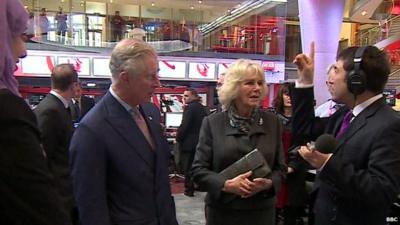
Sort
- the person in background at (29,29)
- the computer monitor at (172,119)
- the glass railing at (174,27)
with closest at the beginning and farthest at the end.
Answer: the person in background at (29,29) < the computer monitor at (172,119) < the glass railing at (174,27)

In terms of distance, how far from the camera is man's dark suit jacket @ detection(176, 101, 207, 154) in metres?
7.21

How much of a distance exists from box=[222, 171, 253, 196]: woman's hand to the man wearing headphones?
1.19 ft

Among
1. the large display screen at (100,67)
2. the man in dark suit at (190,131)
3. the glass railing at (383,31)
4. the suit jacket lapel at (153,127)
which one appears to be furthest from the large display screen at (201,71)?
the suit jacket lapel at (153,127)

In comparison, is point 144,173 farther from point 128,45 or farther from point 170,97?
point 170,97

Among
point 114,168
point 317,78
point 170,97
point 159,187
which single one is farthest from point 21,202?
point 170,97

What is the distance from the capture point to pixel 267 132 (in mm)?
2443

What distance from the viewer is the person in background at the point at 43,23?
469 inches

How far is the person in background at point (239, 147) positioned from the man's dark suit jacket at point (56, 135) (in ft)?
3.78

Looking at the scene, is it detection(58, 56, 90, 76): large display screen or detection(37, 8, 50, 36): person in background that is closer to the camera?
detection(58, 56, 90, 76): large display screen

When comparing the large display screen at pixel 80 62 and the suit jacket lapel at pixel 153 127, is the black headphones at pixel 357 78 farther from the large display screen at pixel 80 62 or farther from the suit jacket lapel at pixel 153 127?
the large display screen at pixel 80 62

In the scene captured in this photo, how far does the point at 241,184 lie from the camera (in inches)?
87.7

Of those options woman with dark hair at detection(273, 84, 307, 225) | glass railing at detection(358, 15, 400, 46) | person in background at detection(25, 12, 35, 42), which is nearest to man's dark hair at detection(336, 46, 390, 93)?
person in background at detection(25, 12, 35, 42)

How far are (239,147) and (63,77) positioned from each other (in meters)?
1.82

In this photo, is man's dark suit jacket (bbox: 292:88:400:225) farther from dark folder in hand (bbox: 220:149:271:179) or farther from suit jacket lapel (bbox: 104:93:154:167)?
suit jacket lapel (bbox: 104:93:154:167)
